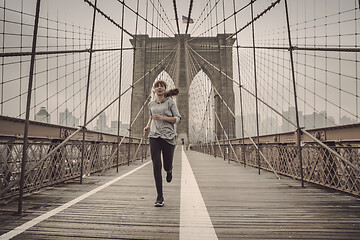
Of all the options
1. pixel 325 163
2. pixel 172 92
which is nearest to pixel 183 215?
pixel 172 92

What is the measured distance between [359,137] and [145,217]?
7.71 ft

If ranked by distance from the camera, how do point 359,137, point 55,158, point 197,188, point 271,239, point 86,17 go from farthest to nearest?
point 86,17, point 55,158, point 197,188, point 359,137, point 271,239

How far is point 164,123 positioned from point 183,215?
80cm

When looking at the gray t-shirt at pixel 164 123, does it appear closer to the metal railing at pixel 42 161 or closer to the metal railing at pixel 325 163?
the metal railing at pixel 42 161

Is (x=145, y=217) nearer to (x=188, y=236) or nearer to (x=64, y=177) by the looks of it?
(x=188, y=236)

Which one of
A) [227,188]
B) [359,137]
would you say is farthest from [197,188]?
[359,137]

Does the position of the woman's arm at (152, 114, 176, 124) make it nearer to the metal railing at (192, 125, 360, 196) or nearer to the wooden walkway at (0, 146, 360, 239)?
the wooden walkway at (0, 146, 360, 239)

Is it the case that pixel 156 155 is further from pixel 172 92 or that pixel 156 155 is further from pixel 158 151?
pixel 172 92

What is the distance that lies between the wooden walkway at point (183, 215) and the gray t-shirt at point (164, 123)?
23.7 inches

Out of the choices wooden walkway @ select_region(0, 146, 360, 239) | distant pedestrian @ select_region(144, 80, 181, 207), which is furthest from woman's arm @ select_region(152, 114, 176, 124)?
wooden walkway @ select_region(0, 146, 360, 239)

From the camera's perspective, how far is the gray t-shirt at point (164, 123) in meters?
2.25

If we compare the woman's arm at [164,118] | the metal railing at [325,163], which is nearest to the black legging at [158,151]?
the woman's arm at [164,118]

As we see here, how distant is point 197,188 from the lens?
307 centimetres

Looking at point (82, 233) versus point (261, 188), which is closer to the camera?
point (82, 233)
